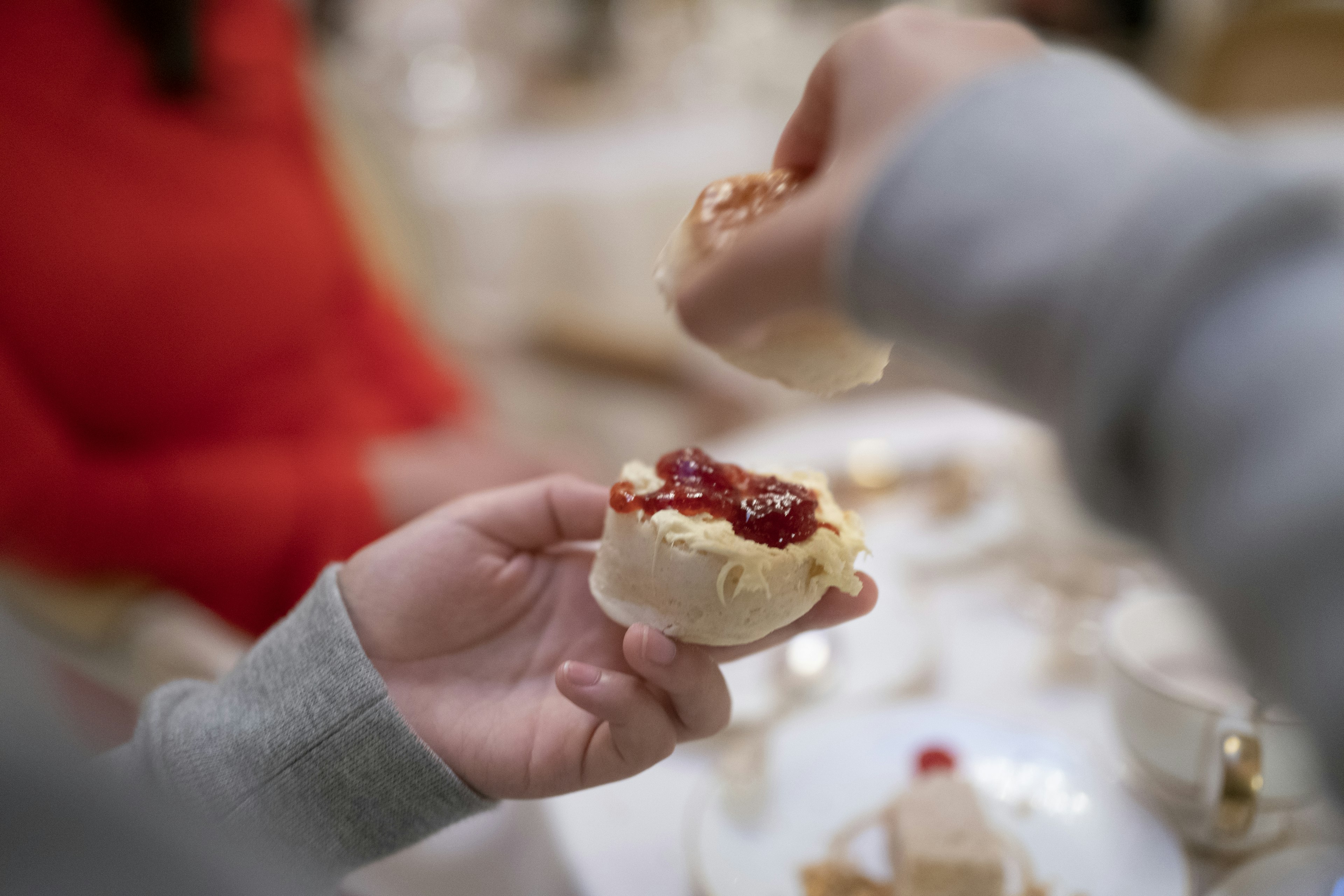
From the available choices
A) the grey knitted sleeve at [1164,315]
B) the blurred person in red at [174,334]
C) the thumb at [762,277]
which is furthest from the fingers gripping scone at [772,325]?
the blurred person in red at [174,334]

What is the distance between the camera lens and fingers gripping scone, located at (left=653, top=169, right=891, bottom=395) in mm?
513

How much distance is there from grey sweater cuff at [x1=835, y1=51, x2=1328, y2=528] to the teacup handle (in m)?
0.39

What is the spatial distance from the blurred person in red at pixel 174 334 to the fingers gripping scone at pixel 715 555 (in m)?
0.40

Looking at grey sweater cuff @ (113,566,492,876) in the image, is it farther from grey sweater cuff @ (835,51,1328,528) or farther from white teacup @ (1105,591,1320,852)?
white teacup @ (1105,591,1320,852)

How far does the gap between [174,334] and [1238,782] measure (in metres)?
1.27

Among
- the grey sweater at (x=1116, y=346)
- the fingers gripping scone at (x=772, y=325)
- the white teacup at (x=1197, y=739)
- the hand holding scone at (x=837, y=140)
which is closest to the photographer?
the grey sweater at (x=1116, y=346)

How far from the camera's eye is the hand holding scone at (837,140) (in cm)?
41

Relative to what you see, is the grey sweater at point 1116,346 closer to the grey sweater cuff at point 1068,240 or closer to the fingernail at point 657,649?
the grey sweater cuff at point 1068,240

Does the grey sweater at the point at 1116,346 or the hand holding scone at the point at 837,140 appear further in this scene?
the hand holding scone at the point at 837,140

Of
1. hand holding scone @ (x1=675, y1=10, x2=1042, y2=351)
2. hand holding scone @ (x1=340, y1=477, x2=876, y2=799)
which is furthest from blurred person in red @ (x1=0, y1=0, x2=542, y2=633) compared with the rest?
hand holding scone @ (x1=675, y1=10, x2=1042, y2=351)

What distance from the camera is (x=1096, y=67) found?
0.40 m

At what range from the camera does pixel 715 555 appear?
584mm

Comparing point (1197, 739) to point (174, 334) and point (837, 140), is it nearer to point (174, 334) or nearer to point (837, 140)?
point (837, 140)

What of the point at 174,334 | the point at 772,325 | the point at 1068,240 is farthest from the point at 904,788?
the point at 174,334
